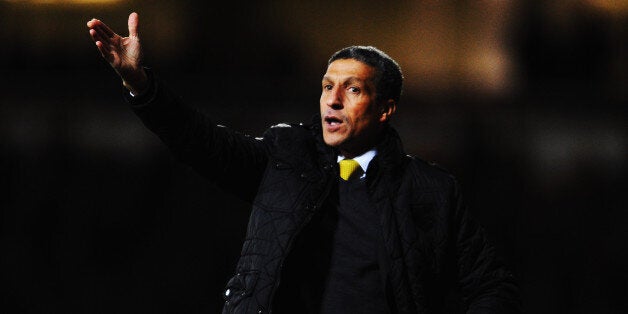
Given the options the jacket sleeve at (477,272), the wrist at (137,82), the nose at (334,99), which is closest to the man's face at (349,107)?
the nose at (334,99)

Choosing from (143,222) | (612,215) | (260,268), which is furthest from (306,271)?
(612,215)

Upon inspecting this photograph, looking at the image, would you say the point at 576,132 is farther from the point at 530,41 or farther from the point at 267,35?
the point at 267,35

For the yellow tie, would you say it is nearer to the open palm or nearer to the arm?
the arm

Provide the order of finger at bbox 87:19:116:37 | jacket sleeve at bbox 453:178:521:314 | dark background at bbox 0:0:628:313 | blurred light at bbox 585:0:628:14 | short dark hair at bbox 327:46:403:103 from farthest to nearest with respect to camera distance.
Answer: blurred light at bbox 585:0:628:14, dark background at bbox 0:0:628:313, short dark hair at bbox 327:46:403:103, jacket sleeve at bbox 453:178:521:314, finger at bbox 87:19:116:37

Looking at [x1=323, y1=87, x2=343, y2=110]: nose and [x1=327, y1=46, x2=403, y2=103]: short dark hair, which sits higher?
[x1=327, y1=46, x2=403, y2=103]: short dark hair

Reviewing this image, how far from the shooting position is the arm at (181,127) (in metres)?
2.21

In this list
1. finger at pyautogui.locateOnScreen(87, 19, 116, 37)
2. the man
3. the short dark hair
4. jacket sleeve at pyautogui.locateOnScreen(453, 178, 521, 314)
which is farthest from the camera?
the short dark hair

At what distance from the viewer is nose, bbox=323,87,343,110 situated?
2.57 metres

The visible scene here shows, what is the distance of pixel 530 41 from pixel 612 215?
122 cm

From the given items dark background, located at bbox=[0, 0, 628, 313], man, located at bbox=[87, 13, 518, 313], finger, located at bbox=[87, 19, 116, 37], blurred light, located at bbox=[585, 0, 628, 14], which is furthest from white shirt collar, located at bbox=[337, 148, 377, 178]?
blurred light, located at bbox=[585, 0, 628, 14]

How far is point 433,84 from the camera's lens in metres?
5.35

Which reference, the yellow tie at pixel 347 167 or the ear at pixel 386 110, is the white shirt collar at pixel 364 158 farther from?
the ear at pixel 386 110

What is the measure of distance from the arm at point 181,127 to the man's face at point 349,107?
0.78ft

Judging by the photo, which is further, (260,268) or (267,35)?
(267,35)
